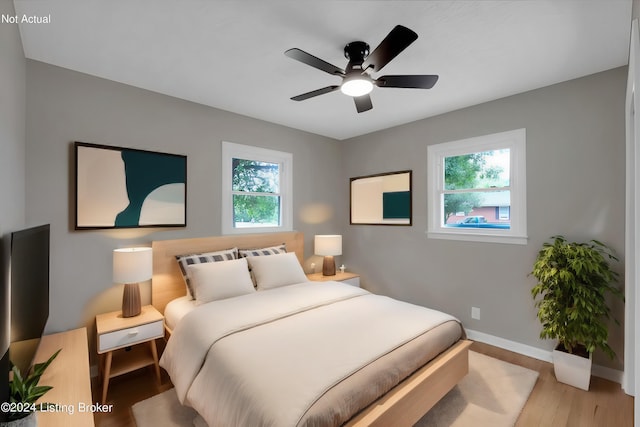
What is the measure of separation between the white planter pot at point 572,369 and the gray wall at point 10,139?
3519 millimetres

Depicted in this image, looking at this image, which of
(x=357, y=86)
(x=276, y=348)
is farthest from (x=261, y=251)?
(x=357, y=86)

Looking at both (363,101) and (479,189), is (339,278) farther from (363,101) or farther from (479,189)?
(363,101)

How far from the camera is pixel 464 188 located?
11.1 feet

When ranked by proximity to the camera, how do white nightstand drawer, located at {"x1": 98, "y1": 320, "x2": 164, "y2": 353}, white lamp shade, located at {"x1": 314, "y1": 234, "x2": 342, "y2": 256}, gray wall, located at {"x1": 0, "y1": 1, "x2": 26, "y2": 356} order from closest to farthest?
gray wall, located at {"x1": 0, "y1": 1, "x2": 26, "y2": 356} < white nightstand drawer, located at {"x1": 98, "y1": 320, "x2": 164, "y2": 353} < white lamp shade, located at {"x1": 314, "y1": 234, "x2": 342, "y2": 256}

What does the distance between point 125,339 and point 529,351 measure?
367 cm

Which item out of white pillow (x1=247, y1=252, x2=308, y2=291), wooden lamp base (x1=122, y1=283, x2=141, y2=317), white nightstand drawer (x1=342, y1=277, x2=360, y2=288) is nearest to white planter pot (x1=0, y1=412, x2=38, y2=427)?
wooden lamp base (x1=122, y1=283, x2=141, y2=317)

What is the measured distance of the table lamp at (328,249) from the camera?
A: 3977 mm

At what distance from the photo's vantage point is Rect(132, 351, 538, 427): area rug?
1986mm

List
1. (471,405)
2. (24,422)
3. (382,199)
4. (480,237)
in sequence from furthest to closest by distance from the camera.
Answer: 1. (382,199)
2. (480,237)
3. (471,405)
4. (24,422)

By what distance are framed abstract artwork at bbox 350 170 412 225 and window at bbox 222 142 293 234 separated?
3.69 feet

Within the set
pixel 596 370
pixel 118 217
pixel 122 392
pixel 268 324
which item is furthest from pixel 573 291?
pixel 118 217

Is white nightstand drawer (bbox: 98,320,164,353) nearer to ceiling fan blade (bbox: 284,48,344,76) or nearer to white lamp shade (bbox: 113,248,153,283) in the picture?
white lamp shade (bbox: 113,248,153,283)

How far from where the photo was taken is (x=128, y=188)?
8.74ft

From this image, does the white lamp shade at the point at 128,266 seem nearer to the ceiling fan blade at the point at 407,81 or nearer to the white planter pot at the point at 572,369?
the ceiling fan blade at the point at 407,81
